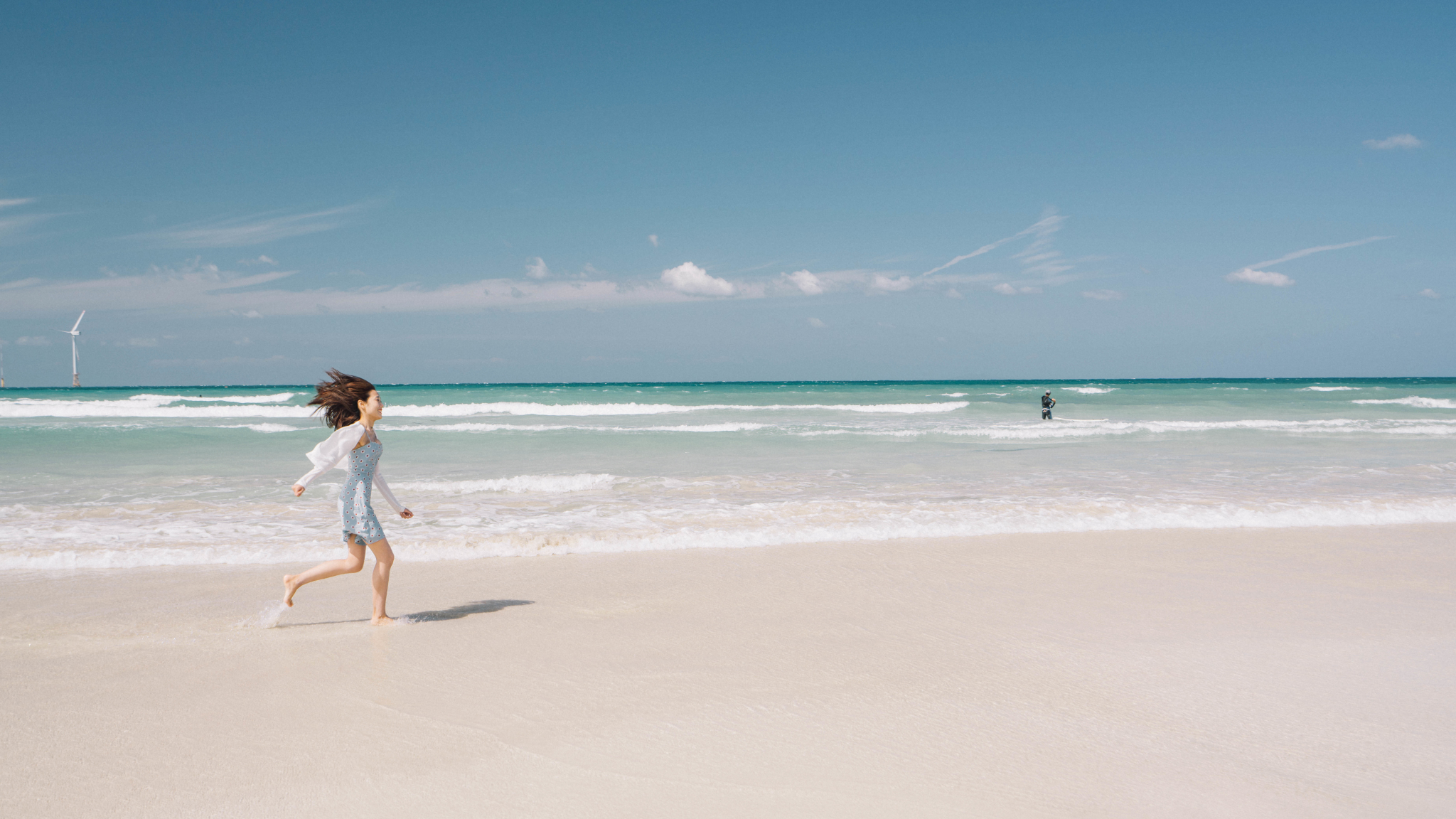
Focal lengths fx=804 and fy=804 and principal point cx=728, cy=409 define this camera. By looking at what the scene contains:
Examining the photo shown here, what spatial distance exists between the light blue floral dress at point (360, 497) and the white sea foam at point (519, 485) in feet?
20.5

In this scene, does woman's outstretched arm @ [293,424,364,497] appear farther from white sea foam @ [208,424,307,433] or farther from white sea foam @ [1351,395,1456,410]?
white sea foam @ [1351,395,1456,410]

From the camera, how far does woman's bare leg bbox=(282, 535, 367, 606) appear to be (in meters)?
5.11

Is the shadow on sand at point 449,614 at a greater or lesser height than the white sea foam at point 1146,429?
lesser

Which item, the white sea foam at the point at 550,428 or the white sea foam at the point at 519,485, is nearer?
the white sea foam at the point at 519,485

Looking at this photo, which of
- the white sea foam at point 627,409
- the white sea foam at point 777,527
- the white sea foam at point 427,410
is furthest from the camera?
the white sea foam at point 627,409

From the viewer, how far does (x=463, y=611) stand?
18.3 feet

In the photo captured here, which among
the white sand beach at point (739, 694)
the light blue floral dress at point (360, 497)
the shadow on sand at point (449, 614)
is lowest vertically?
the shadow on sand at point (449, 614)

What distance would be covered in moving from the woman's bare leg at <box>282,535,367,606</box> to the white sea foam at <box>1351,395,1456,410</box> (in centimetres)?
5328

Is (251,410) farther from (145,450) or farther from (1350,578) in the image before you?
(1350,578)

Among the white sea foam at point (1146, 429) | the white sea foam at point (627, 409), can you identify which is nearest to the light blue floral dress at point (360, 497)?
the white sea foam at point (1146, 429)

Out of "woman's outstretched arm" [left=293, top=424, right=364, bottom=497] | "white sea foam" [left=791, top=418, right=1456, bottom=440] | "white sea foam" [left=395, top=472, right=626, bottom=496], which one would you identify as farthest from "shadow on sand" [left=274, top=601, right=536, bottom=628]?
"white sea foam" [left=791, top=418, right=1456, bottom=440]

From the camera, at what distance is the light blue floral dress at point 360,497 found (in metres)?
5.04

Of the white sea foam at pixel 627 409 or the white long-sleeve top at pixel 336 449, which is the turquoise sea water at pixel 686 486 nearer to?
the white long-sleeve top at pixel 336 449

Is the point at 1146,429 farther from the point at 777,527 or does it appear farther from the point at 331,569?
the point at 331,569
